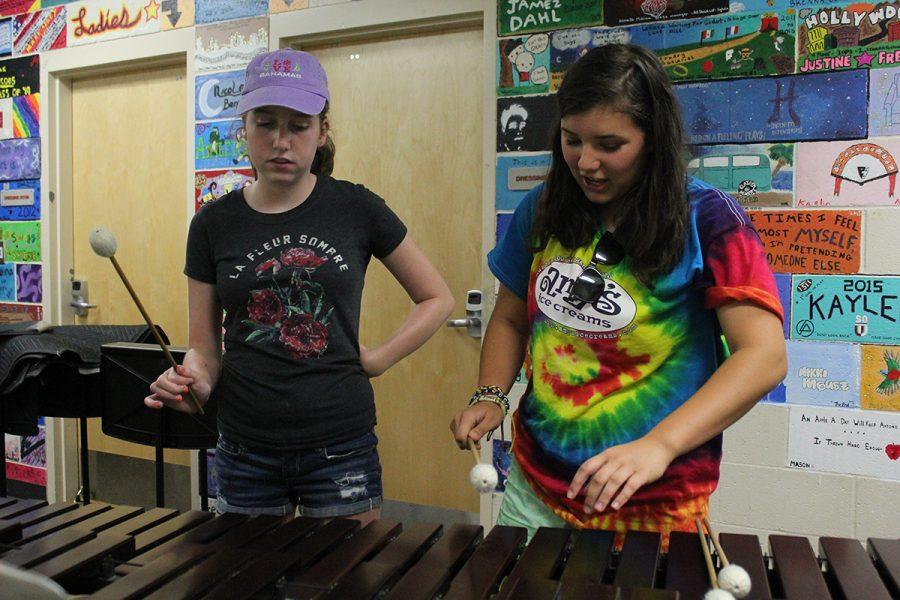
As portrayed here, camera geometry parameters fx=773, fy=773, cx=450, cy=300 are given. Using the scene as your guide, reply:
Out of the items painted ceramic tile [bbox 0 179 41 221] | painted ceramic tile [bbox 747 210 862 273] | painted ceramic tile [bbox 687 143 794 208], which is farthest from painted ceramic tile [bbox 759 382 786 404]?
painted ceramic tile [bbox 0 179 41 221]

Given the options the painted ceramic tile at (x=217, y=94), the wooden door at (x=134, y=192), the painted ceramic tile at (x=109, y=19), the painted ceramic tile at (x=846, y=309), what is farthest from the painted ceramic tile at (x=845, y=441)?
the painted ceramic tile at (x=109, y=19)

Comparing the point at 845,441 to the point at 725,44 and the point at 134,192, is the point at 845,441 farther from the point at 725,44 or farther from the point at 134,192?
A: the point at 134,192

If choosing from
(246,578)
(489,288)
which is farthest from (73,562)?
(489,288)

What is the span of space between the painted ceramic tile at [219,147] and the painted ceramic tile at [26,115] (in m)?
1.07

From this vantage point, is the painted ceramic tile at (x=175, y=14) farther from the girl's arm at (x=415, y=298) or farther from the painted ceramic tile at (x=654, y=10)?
the girl's arm at (x=415, y=298)

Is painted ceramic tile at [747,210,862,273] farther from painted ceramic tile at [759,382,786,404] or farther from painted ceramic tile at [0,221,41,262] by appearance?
painted ceramic tile at [0,221,41,262]

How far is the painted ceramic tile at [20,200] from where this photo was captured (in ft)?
12.8

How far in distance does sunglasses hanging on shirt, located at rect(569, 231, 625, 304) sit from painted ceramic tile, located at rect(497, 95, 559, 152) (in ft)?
4.98

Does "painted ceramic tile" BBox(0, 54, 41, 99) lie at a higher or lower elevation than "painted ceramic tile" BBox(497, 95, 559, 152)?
higher

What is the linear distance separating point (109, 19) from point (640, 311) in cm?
335

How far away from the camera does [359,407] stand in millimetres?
1581

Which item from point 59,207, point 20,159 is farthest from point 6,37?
point 59,207

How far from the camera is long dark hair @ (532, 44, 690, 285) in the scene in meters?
1.20

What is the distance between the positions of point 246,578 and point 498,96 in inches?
82.9
